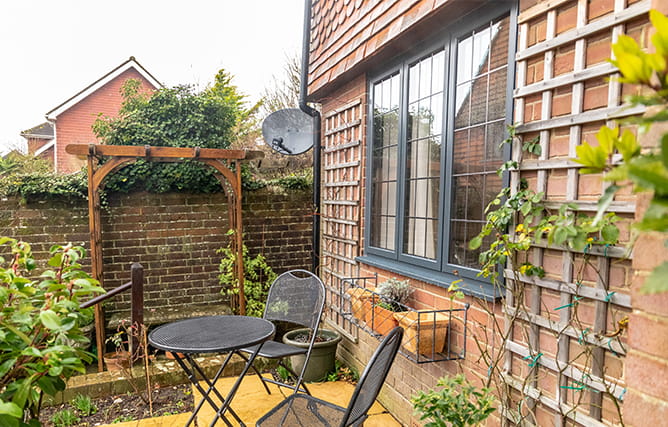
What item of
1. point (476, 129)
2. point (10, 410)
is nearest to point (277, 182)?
point (476, 129)

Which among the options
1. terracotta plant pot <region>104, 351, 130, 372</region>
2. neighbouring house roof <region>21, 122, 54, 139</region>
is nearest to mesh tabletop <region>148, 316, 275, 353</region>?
terracotta plant pot <region>104, 351, 130, 372</region>

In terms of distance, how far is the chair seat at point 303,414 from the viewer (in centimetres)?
188

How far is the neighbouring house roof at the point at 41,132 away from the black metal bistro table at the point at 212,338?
1637 centimetres

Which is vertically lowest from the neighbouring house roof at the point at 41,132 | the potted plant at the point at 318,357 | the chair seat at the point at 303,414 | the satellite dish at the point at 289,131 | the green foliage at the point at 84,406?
the green foliage at the point at 84,406

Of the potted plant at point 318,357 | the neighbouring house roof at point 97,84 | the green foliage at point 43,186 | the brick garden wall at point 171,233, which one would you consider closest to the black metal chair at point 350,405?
the potted plant at point 318,357

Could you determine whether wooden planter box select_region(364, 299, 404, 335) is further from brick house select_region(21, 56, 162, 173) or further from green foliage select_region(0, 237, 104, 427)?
brick house select_region(21, 56, 162, 173)

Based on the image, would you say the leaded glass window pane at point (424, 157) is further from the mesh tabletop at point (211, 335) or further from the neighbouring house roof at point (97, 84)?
the neighbouring house roof at point (97, 84)

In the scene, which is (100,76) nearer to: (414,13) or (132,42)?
(132,42)

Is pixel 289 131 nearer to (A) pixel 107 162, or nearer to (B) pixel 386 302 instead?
(A) pixel 107 162

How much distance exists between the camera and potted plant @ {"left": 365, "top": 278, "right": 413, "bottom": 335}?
257cm

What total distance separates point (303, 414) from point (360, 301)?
1.00m

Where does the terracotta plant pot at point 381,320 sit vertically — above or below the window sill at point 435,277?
below

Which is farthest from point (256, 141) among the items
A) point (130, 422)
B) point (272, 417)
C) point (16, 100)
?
point (16, 100)

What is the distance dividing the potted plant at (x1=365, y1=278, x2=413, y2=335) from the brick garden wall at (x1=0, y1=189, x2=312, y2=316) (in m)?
2.54
